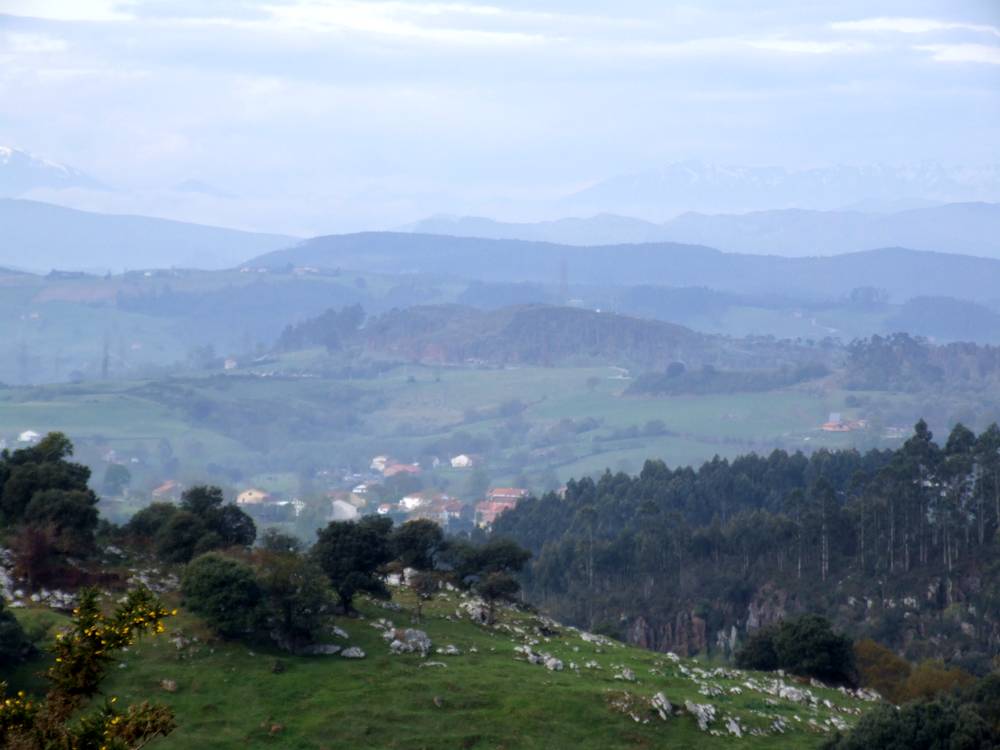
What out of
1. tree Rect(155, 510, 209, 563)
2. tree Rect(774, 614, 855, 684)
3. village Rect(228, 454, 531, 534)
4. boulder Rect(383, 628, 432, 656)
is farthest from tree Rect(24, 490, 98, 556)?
village Rect(228, 454, 531, 534)

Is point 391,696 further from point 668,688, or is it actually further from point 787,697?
point 787,697

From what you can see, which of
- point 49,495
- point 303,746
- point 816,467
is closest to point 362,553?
point 49,495

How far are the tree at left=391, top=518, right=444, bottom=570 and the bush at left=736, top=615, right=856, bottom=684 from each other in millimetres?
13740

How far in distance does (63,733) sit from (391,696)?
61.8ft

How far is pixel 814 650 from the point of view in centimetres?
5084

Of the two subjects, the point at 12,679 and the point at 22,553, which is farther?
the point at 22,553

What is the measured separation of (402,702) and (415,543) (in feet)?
58.2

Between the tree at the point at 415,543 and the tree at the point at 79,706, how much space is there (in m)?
34.0

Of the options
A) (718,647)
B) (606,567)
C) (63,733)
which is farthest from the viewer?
(606,567)

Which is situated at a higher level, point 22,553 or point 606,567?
point 22,553

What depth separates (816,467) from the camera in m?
111

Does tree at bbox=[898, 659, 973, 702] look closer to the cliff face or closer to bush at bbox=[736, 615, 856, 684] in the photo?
bush at bbox=[736, 615, 856, 684]

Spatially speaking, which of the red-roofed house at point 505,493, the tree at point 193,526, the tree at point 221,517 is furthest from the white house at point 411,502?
the tree at point 221,517

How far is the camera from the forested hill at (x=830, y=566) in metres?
74.1
